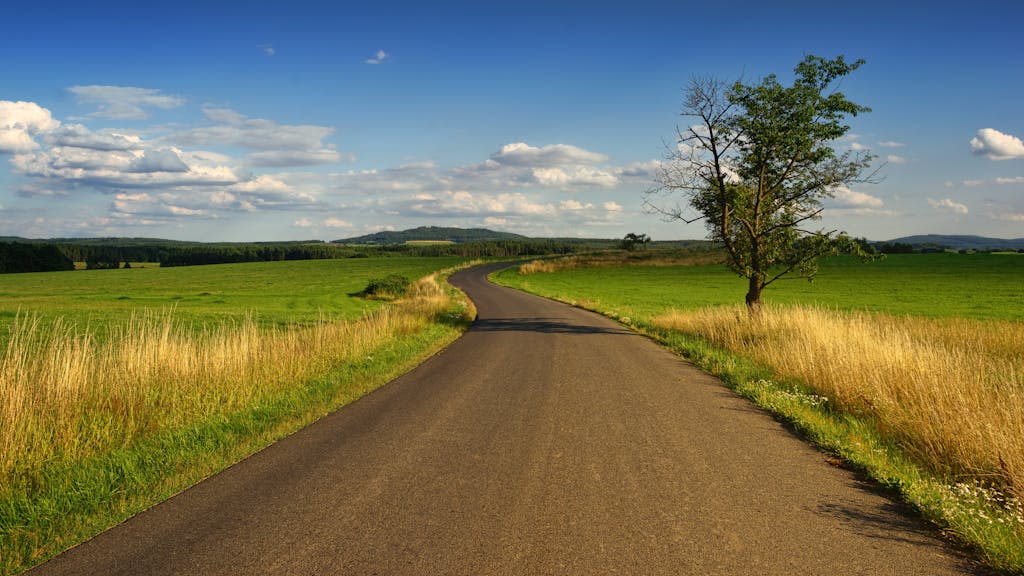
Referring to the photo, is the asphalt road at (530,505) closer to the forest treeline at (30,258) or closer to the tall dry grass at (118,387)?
the tall dry grass at (118,387)

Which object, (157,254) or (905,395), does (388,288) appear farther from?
(157,254)

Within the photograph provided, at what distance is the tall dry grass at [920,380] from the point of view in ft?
19.9

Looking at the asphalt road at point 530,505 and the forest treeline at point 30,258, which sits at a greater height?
the forest treeline at point 30,258

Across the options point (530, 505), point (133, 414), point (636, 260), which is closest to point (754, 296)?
point (530, 505)

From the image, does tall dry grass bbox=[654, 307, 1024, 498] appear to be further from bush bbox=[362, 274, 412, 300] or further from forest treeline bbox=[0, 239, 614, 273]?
forest treeline bbox=[0, 239, 614, 273]

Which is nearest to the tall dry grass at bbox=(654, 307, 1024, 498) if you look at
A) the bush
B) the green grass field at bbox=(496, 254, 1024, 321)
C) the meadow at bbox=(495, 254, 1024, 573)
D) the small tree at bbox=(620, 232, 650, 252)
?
the meadow at bbox=(495, 254, 1024, 573)

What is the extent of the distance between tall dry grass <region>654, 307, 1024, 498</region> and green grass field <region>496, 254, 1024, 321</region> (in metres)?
11.0

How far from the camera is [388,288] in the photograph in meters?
42.7

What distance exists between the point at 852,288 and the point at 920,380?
4411cm

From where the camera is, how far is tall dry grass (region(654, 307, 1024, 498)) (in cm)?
607

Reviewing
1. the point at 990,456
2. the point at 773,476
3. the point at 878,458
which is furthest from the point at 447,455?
the point at 990,456

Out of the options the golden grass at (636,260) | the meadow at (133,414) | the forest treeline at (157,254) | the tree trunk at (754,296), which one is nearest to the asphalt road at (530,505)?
the meadow at (133,414)

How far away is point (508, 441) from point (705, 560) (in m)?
3.29

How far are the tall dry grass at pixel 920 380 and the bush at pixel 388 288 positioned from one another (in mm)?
29161
